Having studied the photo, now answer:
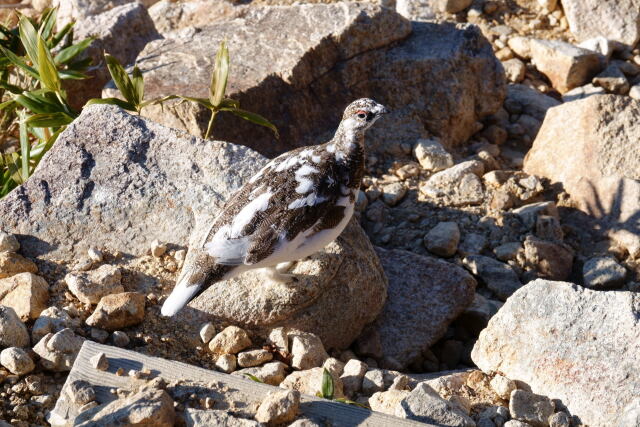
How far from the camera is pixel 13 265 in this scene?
12.7 feet

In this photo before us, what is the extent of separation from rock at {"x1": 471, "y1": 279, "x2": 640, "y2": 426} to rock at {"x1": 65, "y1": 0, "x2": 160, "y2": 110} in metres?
3.53

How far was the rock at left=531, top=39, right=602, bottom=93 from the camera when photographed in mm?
6324

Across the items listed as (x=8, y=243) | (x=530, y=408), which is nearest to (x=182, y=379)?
(x=530, y=408)

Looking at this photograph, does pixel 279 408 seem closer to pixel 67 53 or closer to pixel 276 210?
pixel 276 210

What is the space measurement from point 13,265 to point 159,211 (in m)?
0.68

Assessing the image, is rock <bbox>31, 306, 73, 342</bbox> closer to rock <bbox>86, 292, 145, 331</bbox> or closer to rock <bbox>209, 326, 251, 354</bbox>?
rock <bbox>86, 292, 145, 331</bbox>

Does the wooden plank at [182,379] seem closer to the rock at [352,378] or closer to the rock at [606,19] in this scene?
the rock at [352,378]

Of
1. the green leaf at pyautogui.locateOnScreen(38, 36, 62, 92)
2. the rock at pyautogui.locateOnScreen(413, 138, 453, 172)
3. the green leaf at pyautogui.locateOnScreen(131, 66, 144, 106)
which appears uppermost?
the green leaf at pyautogui.locateOnScreen(38, 36, 62, 92)

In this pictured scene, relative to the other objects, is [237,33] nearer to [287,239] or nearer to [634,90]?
[287,239]

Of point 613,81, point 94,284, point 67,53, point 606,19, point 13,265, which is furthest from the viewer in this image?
point 606,19

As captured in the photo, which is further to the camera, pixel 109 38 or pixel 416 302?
pixel 109 38

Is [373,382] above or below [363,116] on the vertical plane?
below

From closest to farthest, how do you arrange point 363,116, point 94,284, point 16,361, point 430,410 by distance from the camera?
1. point 430,410
2. point 16,361
3. point 94,284
4. point 363,116

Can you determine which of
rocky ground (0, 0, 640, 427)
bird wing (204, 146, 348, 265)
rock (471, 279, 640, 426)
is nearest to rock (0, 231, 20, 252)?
rocky ground (0, 0, 640, 427)
